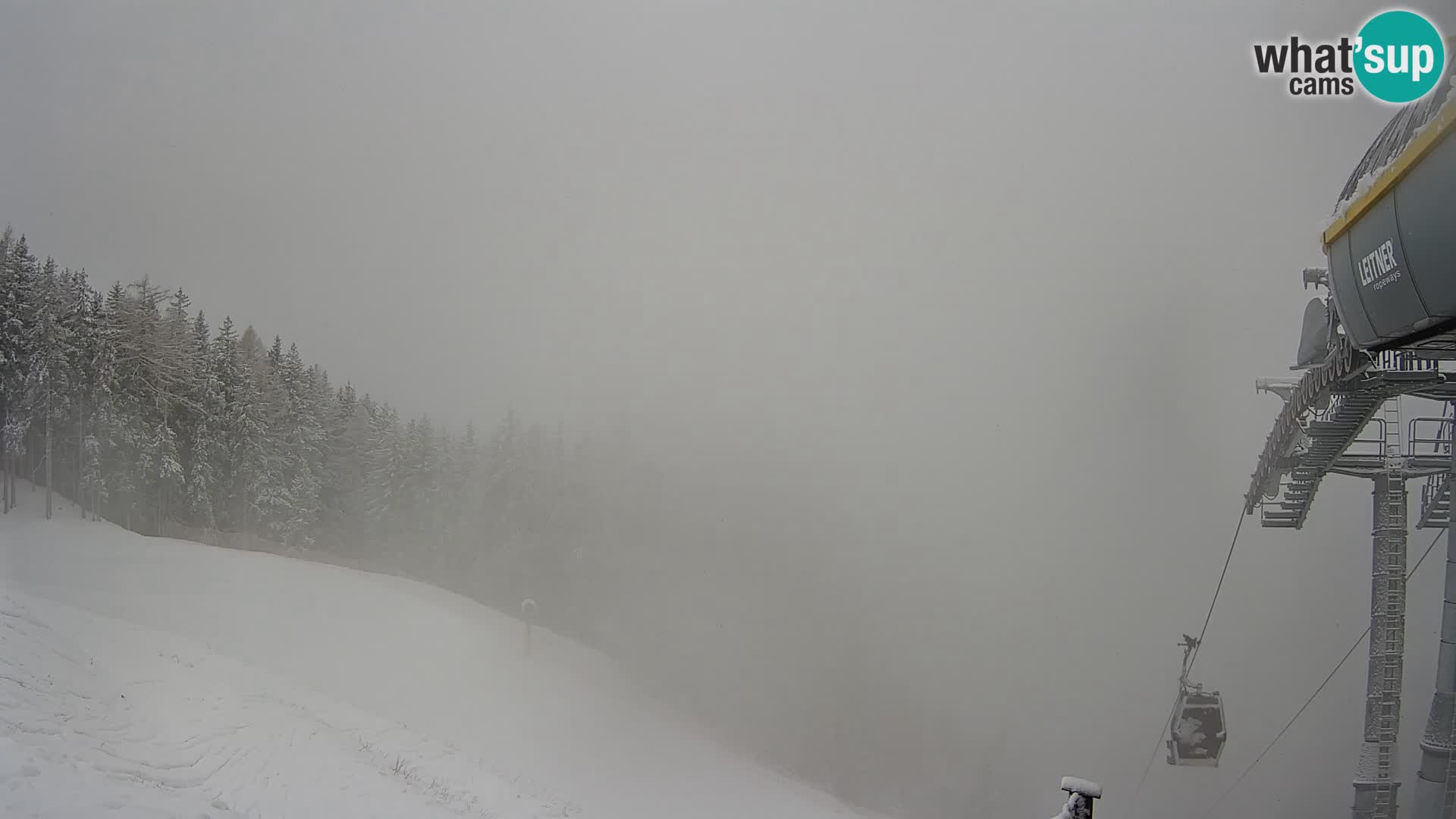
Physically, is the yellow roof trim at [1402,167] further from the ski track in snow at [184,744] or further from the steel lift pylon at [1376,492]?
the ski track in snow at [184,744]

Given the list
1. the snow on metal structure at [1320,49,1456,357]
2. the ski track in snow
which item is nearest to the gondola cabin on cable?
the snow on metal structure at [1320,49,1456,357]

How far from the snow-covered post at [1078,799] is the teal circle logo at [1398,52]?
1173 cm

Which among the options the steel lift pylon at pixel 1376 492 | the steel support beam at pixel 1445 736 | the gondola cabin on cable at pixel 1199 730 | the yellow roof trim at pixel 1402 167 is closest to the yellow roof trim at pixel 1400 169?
the yellow roof trim at pixel 1402 167

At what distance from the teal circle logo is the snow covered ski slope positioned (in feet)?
50.9

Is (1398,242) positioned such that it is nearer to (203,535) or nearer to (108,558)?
(108,558)

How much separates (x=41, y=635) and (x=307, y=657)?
4920 millimetres

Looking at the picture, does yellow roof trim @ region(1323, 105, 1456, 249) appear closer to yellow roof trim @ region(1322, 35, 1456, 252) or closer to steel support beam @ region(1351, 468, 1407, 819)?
yellow roof trim @ region(1322, 35, 1456, 252)

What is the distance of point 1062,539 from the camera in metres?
35.0

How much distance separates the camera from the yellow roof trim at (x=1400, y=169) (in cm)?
429

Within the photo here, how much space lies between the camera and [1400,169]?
4.74 metres

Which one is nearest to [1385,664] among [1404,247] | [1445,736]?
[1445,736]

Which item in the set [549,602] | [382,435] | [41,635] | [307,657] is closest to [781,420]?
[549,602]

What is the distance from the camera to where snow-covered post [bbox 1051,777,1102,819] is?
300cm

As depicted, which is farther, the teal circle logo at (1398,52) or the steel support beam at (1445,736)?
the teal circle logo at (1398,52)
